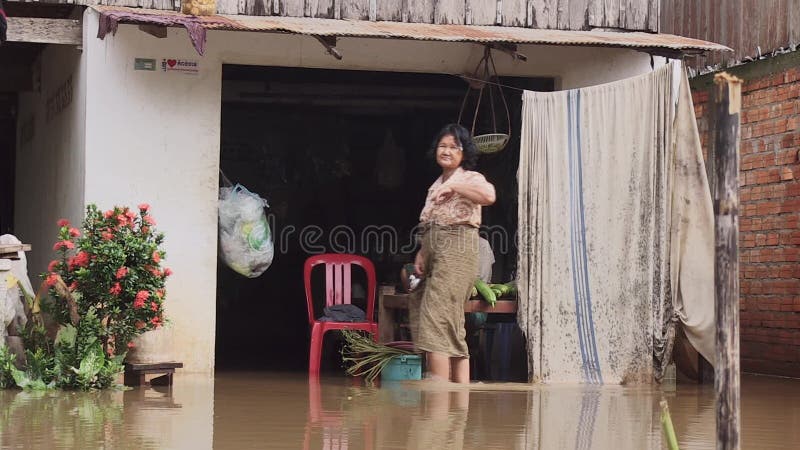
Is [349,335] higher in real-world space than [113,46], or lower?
lower

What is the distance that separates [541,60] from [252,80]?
13.1 feet

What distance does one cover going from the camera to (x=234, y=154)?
48.4ft

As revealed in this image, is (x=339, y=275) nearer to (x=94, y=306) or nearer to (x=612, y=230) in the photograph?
(x=612, y=230)

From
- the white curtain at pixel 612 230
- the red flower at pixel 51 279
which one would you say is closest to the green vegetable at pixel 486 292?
the white curtain at pixel 612 230

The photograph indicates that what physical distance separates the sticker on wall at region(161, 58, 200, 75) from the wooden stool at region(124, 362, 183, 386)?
2.39 m

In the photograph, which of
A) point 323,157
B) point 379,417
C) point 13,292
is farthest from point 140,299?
point 323,157

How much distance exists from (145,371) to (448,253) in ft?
7.95

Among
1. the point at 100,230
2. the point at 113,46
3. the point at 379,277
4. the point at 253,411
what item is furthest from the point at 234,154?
the point at 253,411

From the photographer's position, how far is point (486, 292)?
10242 mm

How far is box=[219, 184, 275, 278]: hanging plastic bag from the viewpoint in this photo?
1065 cm

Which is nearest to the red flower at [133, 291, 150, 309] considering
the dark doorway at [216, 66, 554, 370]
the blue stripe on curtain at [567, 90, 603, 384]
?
the blue stripe on curtain at [567, 90, 603, 384]

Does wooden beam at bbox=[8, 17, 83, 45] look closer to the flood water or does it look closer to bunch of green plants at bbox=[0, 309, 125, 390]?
bunch of green plants at bbox=[0, 309, 125, 390]

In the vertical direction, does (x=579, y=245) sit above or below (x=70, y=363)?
above

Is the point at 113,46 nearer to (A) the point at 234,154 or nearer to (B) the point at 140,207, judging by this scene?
(B) the point at 140,207
